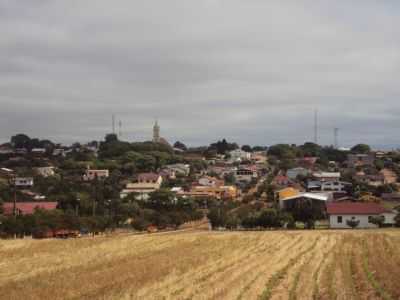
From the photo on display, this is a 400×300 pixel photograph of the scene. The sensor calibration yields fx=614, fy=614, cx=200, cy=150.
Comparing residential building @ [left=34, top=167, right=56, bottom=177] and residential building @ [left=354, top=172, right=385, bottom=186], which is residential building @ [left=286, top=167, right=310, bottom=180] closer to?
residential building @ [left=354, top=172, right=385, bottom=186]

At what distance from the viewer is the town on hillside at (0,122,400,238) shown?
56.0 m

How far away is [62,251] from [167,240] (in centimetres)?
858

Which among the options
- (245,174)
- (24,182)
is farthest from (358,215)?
(245,174)

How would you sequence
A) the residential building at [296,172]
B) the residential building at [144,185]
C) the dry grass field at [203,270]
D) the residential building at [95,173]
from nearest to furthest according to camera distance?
the dry grass field at [203,270], the residential building at [144,185], the residential building at [95,173], the residential building at [296,172]

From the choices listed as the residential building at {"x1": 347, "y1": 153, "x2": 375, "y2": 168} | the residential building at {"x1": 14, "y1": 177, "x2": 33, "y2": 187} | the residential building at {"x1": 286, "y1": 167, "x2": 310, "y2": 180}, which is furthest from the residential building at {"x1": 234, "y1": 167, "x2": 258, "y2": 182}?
the residential building at {"x1": 14, "y1": 177, "x2": 33, "y2": 187}

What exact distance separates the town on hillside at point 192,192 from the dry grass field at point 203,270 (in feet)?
58.1

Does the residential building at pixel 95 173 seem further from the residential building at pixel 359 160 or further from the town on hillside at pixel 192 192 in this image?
the residential building at pixel 359 160

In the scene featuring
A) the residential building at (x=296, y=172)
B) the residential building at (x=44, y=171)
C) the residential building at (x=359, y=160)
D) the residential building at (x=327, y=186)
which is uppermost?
the residential building at (x=359, y=160)

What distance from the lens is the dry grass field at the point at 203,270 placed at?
17.4 meters

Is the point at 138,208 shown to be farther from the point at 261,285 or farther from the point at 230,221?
the point at 261,285

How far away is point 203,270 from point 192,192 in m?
72.0

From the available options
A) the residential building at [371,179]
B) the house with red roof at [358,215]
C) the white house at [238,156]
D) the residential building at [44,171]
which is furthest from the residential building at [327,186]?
the white house at [238,156]

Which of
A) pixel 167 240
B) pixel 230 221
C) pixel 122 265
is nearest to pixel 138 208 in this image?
pixel 230 221

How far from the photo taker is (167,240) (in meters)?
39.1
